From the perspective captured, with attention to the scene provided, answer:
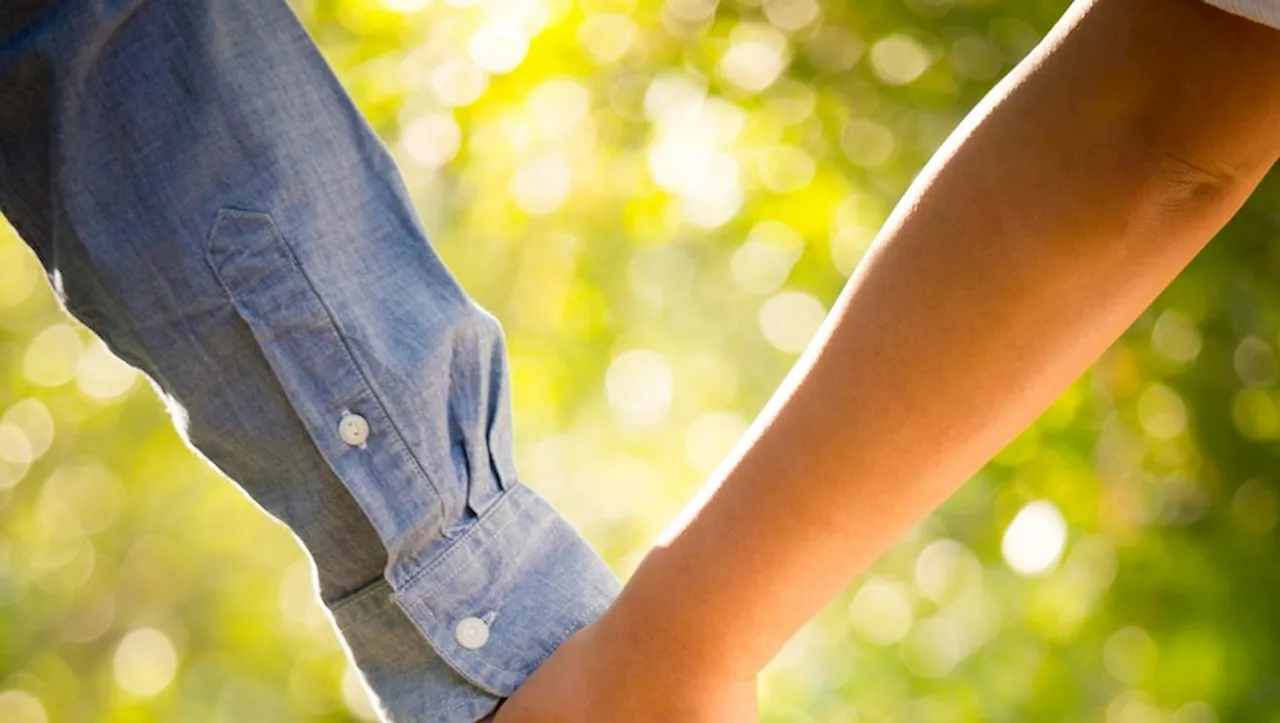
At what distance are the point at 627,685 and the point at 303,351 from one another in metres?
0.25

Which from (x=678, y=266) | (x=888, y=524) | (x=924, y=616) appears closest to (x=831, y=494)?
(x=888, y=524)

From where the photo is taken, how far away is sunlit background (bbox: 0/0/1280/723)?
1.84 meters

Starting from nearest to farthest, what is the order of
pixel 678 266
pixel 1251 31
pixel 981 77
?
pixel 1251 31, pixel 981 77, pixel 678 266

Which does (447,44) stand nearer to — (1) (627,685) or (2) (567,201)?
(2) (567,201)

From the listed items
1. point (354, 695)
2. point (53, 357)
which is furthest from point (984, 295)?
point (53, 357)

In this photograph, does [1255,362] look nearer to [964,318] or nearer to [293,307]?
[964,318]

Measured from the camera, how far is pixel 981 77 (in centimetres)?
195

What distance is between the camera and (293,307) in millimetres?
723

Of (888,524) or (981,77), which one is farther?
(981,77)

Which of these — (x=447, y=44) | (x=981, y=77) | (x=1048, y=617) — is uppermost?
(x=981, y=77)

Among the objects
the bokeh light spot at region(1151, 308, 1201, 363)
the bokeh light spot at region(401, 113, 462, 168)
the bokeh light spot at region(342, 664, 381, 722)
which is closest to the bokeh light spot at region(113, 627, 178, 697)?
the bokeh light spot at region(342, 664, 381, 722)

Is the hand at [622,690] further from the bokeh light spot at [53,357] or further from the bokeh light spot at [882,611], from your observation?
the bokeh light spot at [53,357]

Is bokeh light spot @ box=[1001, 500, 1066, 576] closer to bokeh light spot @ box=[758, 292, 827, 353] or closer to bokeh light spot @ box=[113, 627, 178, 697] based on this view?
bokeh light spot @ box=[758, 292, 827, 353]

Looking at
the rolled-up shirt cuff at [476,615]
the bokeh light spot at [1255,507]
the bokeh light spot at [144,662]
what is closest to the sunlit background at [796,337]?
the bokeh light spot at [1255,507]
